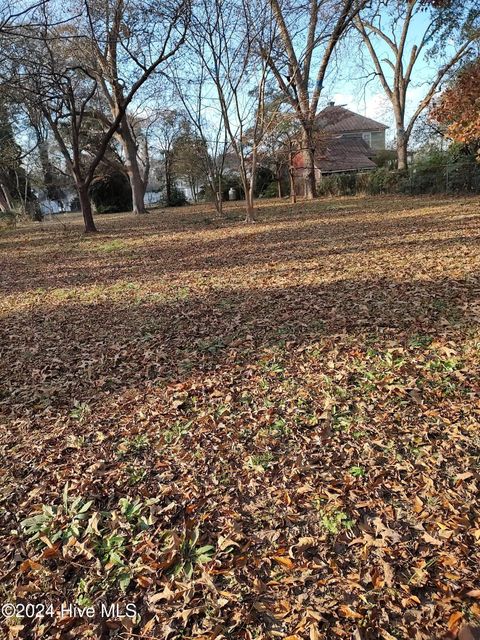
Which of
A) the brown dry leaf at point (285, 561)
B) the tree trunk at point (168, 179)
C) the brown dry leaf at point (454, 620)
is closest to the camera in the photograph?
the brown dry leaf at point (454, 620)

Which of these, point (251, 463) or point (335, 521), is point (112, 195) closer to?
point (251, 463)

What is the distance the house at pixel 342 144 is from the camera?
74.1 feet

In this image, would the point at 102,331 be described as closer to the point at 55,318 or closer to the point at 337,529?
the point at 55,318

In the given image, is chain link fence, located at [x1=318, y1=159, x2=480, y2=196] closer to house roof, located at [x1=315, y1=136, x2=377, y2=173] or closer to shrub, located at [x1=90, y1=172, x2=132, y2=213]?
house roof, located at [x1=315, y1=136, x2=377, y2=173]

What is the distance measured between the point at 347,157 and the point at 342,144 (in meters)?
2.49

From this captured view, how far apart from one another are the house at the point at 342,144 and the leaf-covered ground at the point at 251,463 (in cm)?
1724

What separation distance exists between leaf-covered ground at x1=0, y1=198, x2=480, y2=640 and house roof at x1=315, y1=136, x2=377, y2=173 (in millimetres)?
A: 24680

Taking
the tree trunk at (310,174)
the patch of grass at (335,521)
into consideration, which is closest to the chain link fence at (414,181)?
the tree trunk at (310,174)

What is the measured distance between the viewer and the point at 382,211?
13.1 metres

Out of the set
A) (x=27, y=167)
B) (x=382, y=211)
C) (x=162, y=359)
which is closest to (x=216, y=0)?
(x=382, y=211)

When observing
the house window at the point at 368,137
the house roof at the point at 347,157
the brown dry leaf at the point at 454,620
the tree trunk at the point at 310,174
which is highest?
the house window at the point at 368,137

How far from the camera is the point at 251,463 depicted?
7.98ft

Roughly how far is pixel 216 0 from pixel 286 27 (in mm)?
2333

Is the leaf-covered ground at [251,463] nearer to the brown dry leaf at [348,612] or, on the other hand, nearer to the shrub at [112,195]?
the brown dry leaf at [348,612]
